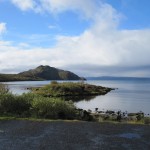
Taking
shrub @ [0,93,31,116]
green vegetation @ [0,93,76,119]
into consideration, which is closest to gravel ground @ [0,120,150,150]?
green vegetation @ [0,93,76,119]

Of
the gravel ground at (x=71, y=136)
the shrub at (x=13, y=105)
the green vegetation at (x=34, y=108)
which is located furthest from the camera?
the shrub at (x=13, y=105)

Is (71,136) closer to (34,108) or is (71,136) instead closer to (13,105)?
(34,108)

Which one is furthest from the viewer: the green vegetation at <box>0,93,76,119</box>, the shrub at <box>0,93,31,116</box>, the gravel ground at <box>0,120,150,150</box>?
the shrub at <box>0,93,31,116</box>

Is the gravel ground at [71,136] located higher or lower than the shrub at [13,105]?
lower

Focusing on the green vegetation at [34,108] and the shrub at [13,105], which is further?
the shrub at [13,105]

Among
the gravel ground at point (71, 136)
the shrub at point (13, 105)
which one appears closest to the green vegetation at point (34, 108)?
the shrub at point (13, 105)

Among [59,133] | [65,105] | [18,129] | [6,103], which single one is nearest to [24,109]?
[6,103]

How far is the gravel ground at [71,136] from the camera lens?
1359 cm

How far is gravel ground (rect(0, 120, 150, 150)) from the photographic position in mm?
13586

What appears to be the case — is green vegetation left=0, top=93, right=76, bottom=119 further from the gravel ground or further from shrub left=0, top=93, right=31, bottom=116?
the gravel ground

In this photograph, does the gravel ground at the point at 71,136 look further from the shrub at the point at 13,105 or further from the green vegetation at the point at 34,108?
the shrub at the point at 13,105

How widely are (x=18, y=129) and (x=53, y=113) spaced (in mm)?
6396

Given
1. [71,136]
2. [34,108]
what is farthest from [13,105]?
[71,136]

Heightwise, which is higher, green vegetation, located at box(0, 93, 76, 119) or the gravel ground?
green vegetation, located at box(0, 93, 76, 119)
